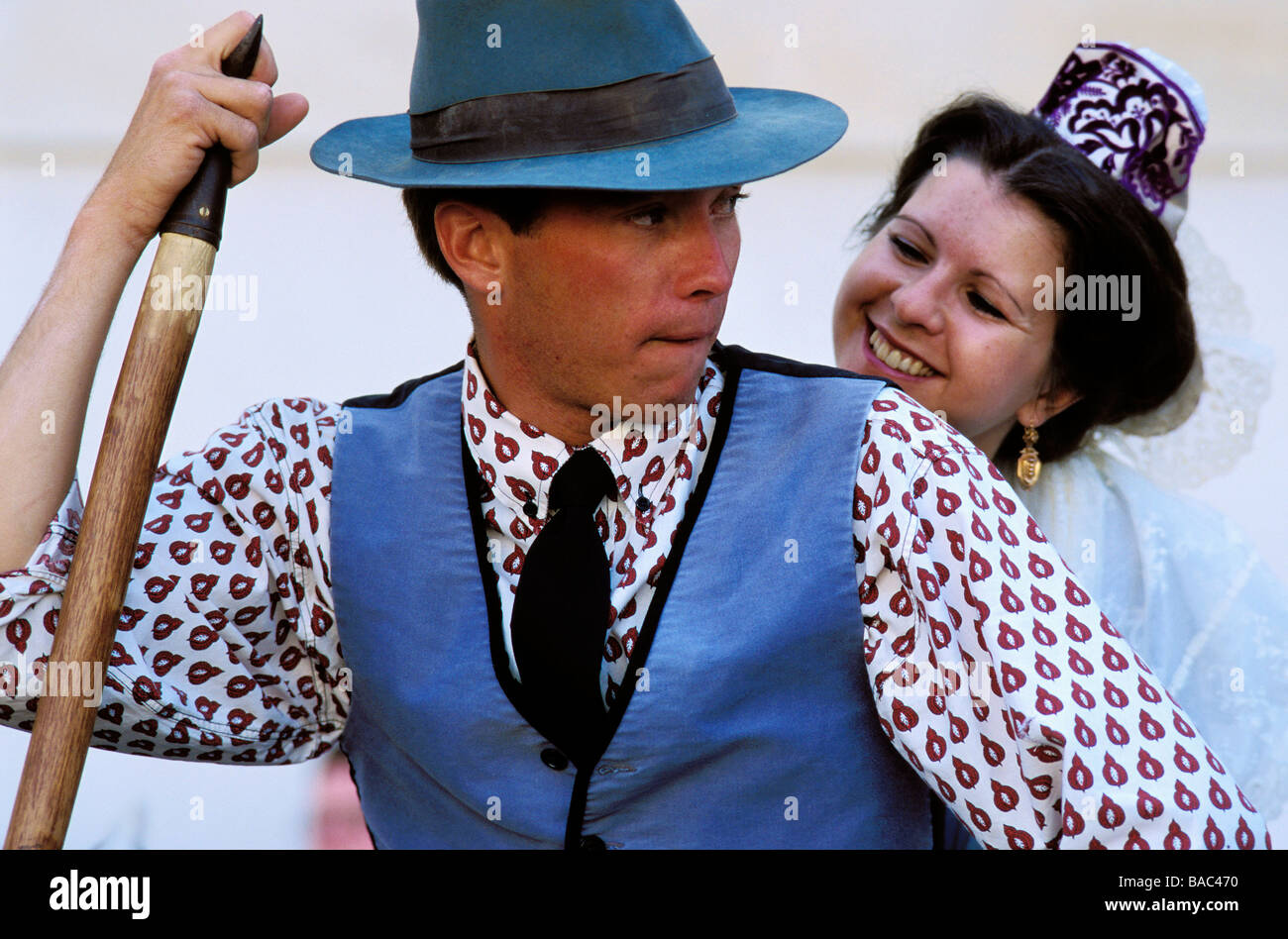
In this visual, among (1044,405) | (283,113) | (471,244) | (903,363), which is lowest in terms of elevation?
(1044,405)

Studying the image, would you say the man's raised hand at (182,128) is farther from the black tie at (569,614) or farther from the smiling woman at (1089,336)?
the smiling woman at (1089,336)

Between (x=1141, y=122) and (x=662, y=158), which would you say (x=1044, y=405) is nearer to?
(x=1141, y=122)

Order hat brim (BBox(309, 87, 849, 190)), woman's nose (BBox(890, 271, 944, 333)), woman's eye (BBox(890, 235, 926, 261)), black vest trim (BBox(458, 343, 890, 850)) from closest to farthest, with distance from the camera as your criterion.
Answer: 1. hat brim (BBox(309, 87, 849, 190))
2. black vest trim (BBox(458, 343, 890, 850))
3. woman's nose (BBox(890, 271, 944, 333))
4. woman's eye (BBox(890, 235, 926, 261))

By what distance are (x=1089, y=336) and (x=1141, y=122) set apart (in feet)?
1.21

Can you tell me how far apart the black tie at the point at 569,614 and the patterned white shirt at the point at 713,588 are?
3 centimetres

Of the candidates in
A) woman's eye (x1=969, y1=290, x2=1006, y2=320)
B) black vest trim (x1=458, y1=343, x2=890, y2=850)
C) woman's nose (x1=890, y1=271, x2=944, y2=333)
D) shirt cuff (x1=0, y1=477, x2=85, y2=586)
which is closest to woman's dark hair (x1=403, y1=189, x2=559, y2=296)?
black vest trim (x1=458, y1=343, x2=890, y2=850)

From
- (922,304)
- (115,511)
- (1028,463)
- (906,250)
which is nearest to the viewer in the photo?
(115,511)

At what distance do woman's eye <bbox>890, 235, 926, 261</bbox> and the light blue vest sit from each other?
2.50ft

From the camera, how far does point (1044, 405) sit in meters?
2.46

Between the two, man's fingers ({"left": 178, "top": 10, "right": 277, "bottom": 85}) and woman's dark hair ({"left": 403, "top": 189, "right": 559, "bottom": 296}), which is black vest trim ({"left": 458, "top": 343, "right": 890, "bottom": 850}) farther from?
man's fingers ({"left": 178, "top": 10, "right": 277, "bottom": 85})

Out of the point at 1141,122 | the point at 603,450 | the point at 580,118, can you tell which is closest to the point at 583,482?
the point at 603,450

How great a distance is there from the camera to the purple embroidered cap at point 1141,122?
2357 millimetres

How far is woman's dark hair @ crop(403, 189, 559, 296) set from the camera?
1506mm

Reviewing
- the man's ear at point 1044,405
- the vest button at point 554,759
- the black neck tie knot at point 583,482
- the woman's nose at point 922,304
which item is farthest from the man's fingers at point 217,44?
the man's ear at point 1044,405
